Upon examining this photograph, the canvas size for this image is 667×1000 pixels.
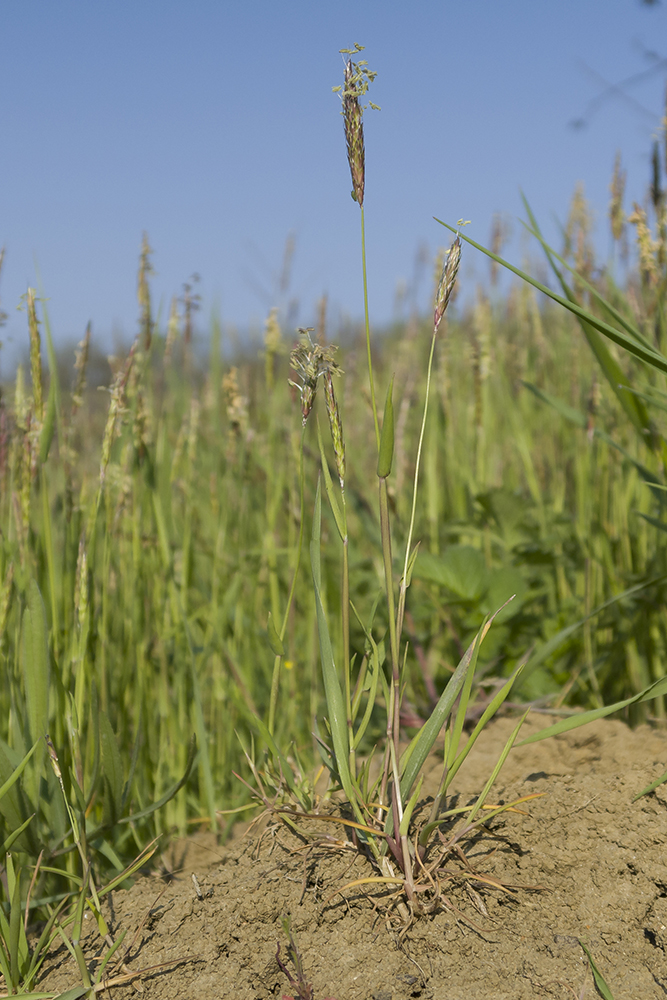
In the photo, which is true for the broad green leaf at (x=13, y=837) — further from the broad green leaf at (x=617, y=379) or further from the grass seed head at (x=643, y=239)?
the grass seed head at (x=643, y=239)

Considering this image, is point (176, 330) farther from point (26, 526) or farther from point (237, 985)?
point (237, 985)

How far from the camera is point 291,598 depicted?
91 cm

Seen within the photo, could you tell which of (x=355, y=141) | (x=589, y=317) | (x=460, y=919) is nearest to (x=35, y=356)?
(x=355, y=141)

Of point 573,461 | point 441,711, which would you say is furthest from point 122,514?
point 573,461

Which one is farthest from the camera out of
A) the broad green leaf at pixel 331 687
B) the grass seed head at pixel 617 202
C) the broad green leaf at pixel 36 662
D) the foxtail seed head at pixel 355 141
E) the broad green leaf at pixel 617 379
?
the grass seed head at pixel 617 202

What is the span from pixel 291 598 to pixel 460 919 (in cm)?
42

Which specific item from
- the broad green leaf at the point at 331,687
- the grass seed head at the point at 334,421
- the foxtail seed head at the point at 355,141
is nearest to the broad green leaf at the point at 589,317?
the foxtail seed head at the point at 355,141

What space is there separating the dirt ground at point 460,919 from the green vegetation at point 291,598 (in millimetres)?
64

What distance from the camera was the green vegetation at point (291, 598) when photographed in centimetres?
91

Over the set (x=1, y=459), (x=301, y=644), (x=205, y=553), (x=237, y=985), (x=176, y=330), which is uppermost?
(x=176, y=330)

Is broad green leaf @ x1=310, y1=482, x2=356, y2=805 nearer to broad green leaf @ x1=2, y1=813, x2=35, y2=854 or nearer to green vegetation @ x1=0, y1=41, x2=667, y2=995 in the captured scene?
green vegetation @ x1=0, y1=41, x2=667, y2=995

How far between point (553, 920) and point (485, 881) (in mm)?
93

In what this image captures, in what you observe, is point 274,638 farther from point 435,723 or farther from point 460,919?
point 460,919

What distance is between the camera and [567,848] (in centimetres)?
94
